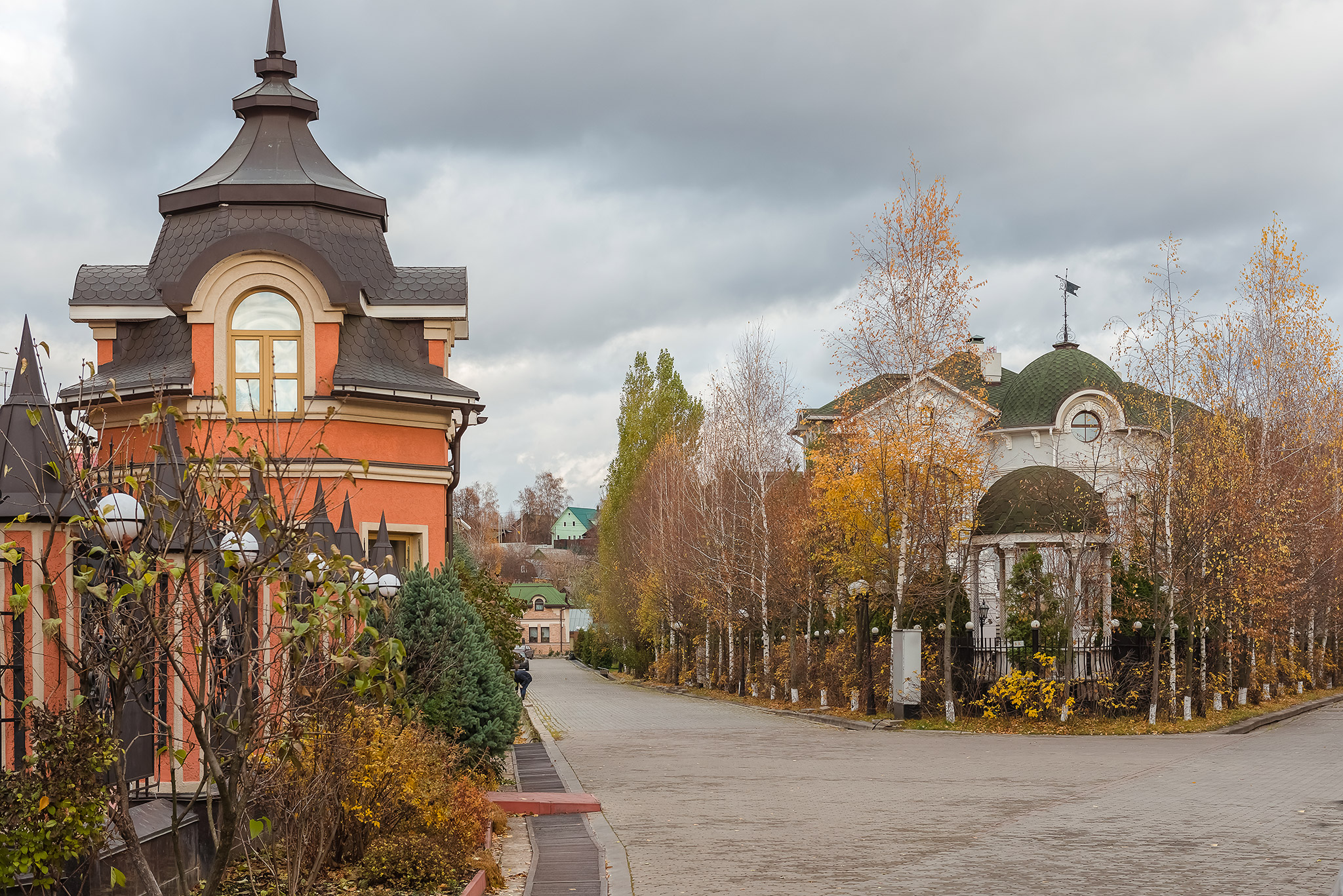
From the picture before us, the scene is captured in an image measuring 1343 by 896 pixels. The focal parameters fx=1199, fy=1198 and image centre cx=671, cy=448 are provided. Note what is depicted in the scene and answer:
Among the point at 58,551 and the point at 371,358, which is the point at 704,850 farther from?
the point at 371,358

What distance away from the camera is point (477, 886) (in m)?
9.10

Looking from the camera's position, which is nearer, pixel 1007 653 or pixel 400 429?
pixel 400 429

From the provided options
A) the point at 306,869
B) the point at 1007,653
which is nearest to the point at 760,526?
the point at 1007,653

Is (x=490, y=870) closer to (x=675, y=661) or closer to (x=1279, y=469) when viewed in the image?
(x=1279, y=469)

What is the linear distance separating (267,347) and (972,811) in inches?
526

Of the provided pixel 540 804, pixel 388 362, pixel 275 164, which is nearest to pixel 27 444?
pixel 540 804

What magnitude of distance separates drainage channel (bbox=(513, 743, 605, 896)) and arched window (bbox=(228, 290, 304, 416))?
820 centimetres

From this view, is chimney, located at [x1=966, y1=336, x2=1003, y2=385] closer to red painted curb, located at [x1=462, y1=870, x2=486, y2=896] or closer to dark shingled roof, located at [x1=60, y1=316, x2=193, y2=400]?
dark shingled roof, located at [x1=60, y1=316, x2=193, y2=400]

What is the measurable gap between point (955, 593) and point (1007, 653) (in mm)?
1737

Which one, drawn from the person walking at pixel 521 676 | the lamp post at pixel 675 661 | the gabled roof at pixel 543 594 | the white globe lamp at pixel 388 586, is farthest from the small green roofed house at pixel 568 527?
the white globe lamp at pixel 388 586

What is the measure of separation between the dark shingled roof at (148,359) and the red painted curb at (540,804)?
9430 mm

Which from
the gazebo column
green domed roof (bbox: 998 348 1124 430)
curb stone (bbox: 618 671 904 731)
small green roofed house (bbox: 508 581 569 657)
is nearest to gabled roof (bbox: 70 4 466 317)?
curb stone (bbox: 618 671 904 731)

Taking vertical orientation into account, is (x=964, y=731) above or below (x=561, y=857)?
below

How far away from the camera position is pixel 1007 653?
2517 centimetres
